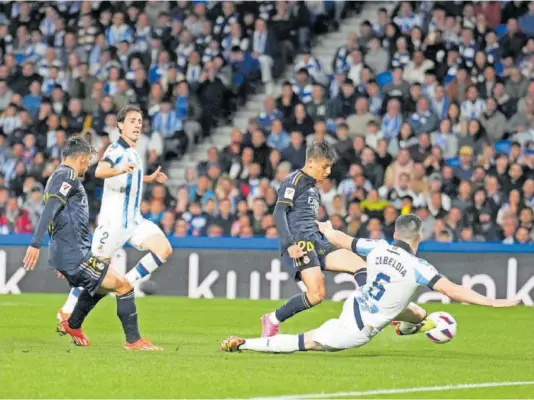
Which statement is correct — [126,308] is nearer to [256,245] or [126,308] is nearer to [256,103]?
[256,245]

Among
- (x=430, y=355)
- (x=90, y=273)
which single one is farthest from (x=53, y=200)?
(x=430, y=355)

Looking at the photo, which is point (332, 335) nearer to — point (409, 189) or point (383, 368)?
point (383, 368)

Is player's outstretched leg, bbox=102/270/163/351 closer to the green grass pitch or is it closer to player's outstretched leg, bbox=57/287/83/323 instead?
the green grass pitch

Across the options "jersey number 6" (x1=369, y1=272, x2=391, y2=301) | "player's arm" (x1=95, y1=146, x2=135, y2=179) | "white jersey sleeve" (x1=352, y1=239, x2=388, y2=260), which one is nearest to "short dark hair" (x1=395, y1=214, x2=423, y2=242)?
"jersey number 6" (x1=369, y1=272, x2=391, y2=301)

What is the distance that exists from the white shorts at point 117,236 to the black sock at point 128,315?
4.53ft

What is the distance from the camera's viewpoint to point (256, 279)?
763 inches

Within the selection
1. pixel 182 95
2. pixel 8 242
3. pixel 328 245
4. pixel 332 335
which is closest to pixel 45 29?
pixel 182 95

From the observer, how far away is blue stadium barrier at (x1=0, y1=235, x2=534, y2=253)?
1897 cm

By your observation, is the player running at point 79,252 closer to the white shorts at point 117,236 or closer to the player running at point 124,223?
the player running at point 124,223

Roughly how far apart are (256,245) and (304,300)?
6938mm

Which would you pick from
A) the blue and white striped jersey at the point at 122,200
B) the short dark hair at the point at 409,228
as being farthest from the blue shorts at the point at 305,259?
the short dark hair at the point at 409,228

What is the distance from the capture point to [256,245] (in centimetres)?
1938

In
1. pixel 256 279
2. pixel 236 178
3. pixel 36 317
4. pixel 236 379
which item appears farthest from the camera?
pixel 236 178

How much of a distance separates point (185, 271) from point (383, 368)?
890 cm
